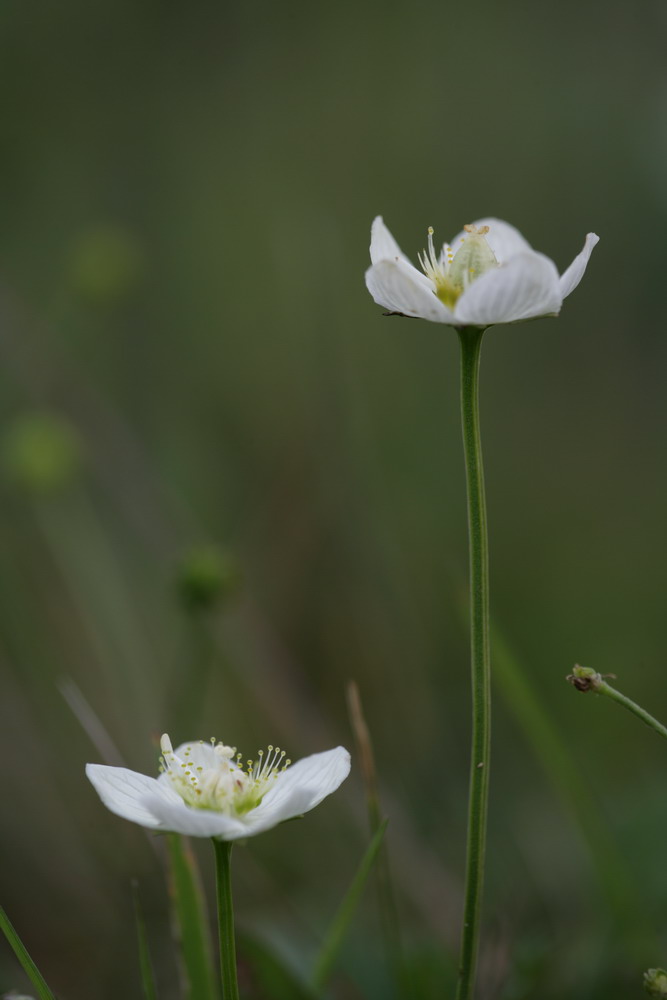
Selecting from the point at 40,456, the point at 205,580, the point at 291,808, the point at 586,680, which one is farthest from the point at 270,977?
the point at 40,456

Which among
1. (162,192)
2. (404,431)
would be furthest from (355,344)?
(162,192)

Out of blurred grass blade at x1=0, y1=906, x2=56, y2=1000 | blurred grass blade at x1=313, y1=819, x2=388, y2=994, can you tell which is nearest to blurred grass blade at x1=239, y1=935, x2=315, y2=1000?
blurred grass blade at x1=313, y1=819, x2=388, y2=994

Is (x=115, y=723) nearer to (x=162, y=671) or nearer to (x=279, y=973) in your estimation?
(x=162, y=671)

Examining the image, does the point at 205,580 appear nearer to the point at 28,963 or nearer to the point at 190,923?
the point at 190,923

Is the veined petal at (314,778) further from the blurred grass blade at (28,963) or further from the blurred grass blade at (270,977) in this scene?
the blurred grass blade at (270,977)

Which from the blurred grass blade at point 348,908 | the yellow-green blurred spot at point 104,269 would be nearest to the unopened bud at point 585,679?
the blurred grass blade at point 348,908

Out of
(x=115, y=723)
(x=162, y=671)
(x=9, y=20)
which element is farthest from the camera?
(x=9, y=20)
